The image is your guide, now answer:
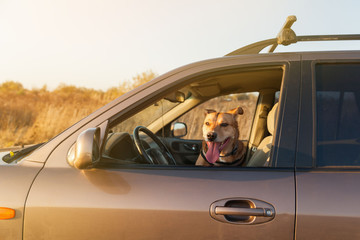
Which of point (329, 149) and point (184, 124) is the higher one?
point (329, 149)

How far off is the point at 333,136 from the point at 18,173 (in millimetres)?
1659

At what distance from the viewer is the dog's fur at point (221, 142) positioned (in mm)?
3245

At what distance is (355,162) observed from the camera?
1743 mm

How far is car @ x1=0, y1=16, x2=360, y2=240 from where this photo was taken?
1.59 m

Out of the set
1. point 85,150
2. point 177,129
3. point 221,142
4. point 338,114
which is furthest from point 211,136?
point 85,150

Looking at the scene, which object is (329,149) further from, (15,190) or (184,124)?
(184,124)

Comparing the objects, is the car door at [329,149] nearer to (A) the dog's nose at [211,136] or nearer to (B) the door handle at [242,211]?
(B) the door handle at [242,211]

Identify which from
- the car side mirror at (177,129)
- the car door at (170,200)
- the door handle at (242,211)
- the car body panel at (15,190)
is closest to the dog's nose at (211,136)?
the car side mirror at (177,129)

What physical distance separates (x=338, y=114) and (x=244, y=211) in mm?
760

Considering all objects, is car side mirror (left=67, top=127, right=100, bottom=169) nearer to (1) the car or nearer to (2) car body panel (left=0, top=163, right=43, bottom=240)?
(1) the car

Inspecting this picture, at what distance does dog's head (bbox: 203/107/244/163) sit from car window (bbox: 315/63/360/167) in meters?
1.39

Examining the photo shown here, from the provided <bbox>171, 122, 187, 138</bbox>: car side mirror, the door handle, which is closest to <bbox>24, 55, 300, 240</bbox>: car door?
the door handle

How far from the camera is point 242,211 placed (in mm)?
1602

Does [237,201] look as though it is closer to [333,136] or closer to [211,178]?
[211,178]
